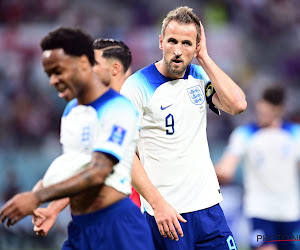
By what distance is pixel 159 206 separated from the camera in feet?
16.0

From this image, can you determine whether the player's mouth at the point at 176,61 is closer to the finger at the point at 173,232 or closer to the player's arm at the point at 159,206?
the player's arm at the point at 159,206

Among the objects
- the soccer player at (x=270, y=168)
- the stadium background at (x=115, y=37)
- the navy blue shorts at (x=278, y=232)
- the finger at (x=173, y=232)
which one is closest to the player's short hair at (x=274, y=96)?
the soccer player at (x=270, y=168)

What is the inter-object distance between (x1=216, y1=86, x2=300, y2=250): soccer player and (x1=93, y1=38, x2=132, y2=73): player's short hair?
2.98 meters

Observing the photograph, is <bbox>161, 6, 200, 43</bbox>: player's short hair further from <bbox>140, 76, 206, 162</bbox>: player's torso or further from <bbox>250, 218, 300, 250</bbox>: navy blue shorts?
<bbox>250, 218, 300, 250</bbox>: navy blue shorts

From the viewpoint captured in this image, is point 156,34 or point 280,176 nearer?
point 280,176

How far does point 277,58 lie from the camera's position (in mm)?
15367

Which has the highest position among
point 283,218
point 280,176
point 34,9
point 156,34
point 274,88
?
point 34,9

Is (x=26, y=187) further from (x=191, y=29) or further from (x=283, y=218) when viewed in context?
(x=191, y=29)

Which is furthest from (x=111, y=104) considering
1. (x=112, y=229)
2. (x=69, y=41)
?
(x=112, y=229)

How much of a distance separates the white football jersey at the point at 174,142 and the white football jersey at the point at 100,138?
1177mm

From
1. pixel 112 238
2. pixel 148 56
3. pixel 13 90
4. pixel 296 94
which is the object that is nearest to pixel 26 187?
pixel 13 90

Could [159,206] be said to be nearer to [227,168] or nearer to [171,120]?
[171,120]

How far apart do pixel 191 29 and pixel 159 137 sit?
92cm

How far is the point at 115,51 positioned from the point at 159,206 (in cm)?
194
